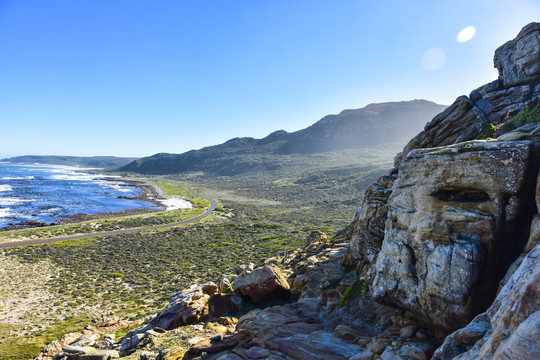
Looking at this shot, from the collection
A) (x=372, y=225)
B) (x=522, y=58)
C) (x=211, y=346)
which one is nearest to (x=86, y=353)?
(x=211, y=346)

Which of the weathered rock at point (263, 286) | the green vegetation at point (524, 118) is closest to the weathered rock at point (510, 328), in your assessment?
the weathered rock at point (263, 286)

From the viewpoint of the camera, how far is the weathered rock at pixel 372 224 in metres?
16.6

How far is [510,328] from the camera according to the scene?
599cm

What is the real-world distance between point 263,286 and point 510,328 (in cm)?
1633

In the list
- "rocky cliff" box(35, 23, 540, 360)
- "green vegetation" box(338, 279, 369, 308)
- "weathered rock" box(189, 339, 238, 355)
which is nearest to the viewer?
"rocky cliff" box(35, 23, 540, 360)

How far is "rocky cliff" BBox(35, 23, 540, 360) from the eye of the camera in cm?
768

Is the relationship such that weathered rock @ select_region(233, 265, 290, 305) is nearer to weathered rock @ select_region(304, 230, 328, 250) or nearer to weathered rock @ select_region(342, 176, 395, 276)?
weathered rock @ select_region(342, 176, 395, 276)

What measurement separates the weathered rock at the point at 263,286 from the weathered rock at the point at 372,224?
19.3 ft

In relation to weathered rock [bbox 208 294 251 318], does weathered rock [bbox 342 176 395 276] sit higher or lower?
higher

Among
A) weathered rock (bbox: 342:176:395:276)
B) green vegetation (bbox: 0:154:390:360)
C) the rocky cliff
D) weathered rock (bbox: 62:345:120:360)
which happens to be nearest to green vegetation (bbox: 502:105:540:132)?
the rocky cliff

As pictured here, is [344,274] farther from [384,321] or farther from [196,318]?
[196,318]

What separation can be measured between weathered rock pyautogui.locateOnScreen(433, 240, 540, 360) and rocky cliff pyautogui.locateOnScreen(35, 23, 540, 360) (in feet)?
0.07

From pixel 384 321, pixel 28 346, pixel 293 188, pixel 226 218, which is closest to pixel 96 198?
pixel 226 218

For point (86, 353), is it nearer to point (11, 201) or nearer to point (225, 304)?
point (225, 304)
